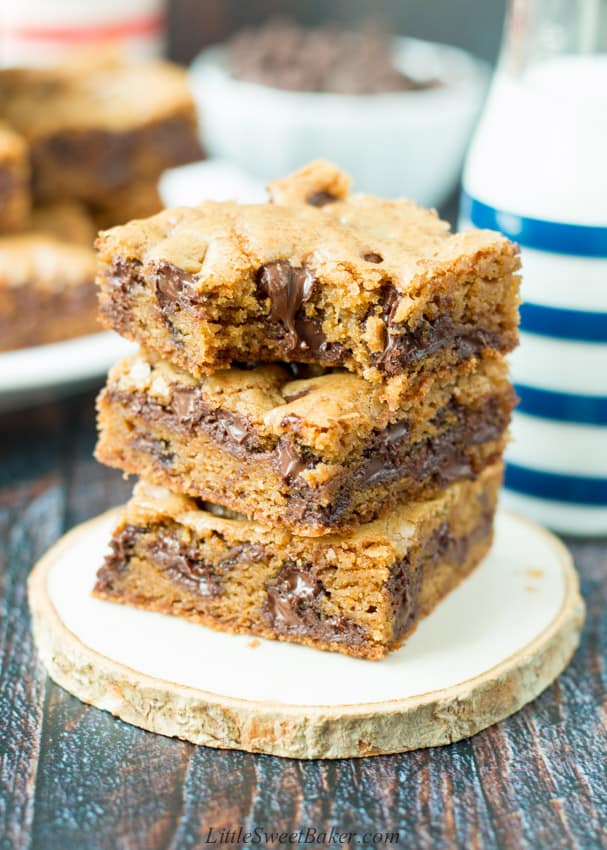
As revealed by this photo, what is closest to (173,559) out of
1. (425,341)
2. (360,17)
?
(425,341)

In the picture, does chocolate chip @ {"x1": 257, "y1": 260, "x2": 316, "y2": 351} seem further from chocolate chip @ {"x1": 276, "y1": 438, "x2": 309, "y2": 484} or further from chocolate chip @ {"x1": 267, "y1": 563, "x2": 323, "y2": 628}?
chocolate chip @ {"x1": 267, "y1": 563, "x2": 323, "y2": 628}

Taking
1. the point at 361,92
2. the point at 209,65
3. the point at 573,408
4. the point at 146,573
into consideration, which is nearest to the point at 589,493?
the point at 573,408

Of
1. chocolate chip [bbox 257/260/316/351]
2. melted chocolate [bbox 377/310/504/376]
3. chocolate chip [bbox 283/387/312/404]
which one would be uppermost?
chocolate chip [bbox 257/260/316/351]

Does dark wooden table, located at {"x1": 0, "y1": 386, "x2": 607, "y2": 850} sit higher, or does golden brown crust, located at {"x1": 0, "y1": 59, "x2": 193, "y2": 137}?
golden brown crust, located at {"x1": 0, "y1": 59, "x2": 193, "y2": 137}

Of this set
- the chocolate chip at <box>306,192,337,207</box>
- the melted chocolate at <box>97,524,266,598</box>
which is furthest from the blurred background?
the melted chocolate at <box>97,524,266,598</box>

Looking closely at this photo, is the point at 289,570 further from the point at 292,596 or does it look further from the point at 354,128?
the point at 354,128

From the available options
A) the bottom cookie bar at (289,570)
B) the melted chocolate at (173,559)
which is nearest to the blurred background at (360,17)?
the bottom cookie bar at (289,570)
